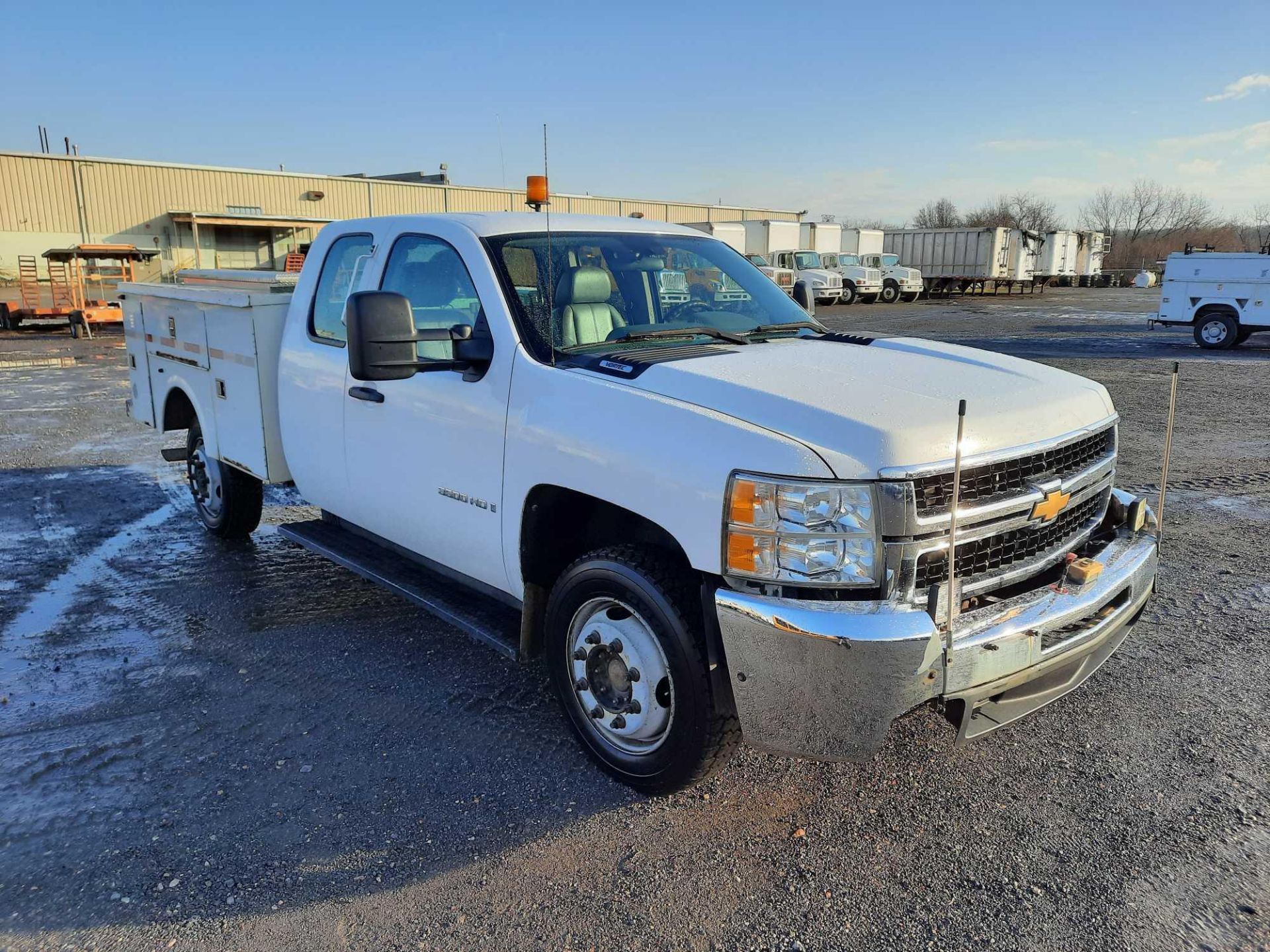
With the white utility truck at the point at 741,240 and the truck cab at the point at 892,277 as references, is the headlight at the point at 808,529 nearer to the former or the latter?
the white utility truck at the point at 741,240

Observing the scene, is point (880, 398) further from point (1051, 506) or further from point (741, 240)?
point (741, 240)

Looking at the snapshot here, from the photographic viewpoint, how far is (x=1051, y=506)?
9.90 ft

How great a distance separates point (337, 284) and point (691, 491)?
2716 mm

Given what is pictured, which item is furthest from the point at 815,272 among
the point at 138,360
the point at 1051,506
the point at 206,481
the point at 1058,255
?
the point at 1051,506

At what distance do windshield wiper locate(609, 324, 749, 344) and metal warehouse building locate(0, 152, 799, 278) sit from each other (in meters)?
32.5

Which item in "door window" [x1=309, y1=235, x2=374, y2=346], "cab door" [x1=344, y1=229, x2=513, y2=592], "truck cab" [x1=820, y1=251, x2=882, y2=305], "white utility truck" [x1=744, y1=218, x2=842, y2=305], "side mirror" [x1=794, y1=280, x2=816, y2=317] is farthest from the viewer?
"truck cab" [x1=820, y1=251, x2=882, y2=305]

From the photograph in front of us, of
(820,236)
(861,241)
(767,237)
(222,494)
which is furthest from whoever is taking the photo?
(861,241)

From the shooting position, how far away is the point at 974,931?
2.61m

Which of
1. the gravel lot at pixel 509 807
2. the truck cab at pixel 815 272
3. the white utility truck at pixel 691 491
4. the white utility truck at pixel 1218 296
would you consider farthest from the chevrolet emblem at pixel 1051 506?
the truck cab at pixel 815 272

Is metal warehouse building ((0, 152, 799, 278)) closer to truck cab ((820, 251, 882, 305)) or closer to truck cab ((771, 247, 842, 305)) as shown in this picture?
truck cab ((771, 247, 842, 305))

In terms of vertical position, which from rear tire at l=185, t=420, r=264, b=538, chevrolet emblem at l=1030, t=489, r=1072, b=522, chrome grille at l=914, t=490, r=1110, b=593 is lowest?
rear tire at l=185, t=420, r=264, b=538

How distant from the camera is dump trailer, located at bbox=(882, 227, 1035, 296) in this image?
140 feet

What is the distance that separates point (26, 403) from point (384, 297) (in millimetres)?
10970

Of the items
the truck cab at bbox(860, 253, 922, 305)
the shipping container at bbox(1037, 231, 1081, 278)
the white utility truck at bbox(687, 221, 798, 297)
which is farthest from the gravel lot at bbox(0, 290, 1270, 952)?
the shipping container at bbox(1037, 231, 1081, 278)
